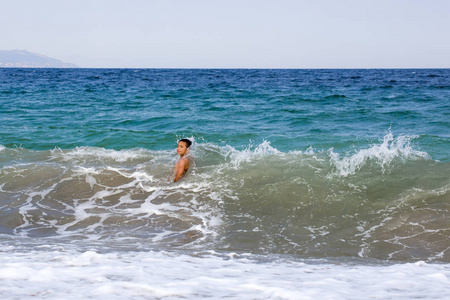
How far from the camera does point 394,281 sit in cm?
356

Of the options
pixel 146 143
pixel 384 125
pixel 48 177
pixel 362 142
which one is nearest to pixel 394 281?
pixel 48 177

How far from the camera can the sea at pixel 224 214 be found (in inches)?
135

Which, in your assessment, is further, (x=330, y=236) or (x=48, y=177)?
(x=48, y=177)

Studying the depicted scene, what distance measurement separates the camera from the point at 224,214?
22.1 ft

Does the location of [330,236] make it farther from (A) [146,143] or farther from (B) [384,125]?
(B) [384,125]

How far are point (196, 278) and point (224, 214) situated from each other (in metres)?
3.17

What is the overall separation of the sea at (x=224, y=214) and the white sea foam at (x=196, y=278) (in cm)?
2

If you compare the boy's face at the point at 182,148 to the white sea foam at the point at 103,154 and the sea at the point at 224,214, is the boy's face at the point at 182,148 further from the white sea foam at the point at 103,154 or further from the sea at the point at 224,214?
the white sea foam at the point at 103,154

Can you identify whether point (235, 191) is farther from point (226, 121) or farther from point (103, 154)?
point (226, 121)

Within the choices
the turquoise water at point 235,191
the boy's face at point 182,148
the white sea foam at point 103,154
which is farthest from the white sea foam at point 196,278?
the white sea foam at point 103,154

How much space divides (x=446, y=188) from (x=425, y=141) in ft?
16.2

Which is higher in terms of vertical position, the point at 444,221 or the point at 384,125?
the point at 384,125

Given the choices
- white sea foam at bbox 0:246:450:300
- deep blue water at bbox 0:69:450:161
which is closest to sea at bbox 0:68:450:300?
white sea foam at bbox 0:246:450:300

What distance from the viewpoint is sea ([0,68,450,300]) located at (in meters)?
3.44
